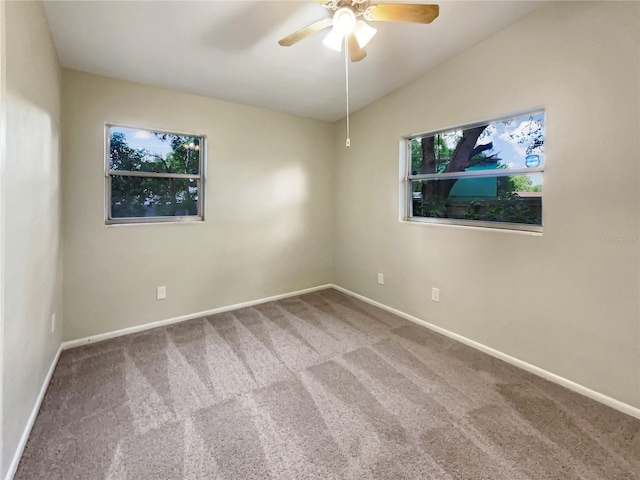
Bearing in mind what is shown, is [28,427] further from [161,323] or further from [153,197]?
[153,197]

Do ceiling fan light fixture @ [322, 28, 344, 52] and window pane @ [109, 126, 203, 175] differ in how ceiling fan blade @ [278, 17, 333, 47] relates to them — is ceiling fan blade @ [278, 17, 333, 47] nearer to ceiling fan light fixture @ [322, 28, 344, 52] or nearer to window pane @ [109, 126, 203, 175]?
ceiling fan light fixture @ [322, 28, 344, 52]

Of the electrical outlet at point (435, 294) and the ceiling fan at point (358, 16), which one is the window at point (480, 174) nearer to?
the electrical outlet at point (435, 294)

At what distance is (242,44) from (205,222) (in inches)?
67.9

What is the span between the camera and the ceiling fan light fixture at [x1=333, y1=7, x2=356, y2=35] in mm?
1693

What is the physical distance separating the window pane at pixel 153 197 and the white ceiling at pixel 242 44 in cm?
90

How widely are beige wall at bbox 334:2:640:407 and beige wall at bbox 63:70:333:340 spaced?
1.55 m

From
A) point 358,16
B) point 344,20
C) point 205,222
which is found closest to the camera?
point 344,20

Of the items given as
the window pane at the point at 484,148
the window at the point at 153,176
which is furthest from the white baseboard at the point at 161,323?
the window pane at the point at 484,148

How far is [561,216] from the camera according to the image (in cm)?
205

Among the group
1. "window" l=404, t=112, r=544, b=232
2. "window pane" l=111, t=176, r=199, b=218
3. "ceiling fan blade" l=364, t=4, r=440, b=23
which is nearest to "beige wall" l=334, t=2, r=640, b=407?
"window" l=404, t=112, r=544, b=232

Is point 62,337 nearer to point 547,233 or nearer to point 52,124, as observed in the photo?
point 52,124

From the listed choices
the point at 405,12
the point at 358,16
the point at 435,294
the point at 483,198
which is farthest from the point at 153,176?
the point at 483,198

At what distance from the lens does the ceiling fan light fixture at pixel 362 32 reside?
6.04 ft

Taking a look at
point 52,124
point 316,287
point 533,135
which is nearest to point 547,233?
point 533,135
